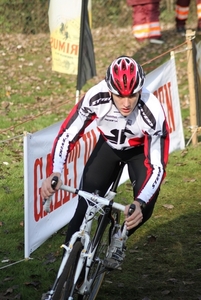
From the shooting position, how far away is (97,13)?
67.4 ft

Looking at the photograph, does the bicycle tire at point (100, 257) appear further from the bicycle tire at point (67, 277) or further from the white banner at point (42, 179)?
the white banner at point (42, 179)

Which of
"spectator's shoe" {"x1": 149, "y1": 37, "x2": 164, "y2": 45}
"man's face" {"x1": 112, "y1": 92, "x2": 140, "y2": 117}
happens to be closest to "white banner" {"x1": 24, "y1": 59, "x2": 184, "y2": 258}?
"man's face" {"x1": 112, "y1": 92, "x2": 140, "y2": 117}

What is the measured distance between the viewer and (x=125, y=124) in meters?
5.88

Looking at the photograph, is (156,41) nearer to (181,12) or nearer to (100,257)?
(181,12)

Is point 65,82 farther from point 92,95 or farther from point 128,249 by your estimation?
point 92,95

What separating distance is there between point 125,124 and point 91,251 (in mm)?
1097

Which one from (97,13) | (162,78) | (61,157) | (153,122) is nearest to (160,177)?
(153,122)

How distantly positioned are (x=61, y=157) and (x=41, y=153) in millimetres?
1773

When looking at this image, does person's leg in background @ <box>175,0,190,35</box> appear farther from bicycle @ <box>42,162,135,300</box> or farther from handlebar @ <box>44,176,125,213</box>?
handlebar @ <box>44,176,125,213</box>

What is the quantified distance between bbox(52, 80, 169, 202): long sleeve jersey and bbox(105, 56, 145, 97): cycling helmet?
291 millimetres

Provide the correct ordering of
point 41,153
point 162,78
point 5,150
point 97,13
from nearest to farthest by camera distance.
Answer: point 41,153 < point 162,78 < point 5,150 < point 97,13

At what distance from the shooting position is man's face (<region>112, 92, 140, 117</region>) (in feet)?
18.2

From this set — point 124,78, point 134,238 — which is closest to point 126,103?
point 124,78

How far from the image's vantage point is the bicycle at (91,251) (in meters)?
5.16
